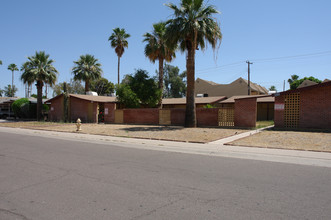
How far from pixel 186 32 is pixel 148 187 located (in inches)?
661

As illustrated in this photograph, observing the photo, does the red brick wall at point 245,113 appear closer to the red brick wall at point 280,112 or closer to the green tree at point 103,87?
the red brick wall at point 280,112

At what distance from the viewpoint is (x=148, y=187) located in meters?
5.80

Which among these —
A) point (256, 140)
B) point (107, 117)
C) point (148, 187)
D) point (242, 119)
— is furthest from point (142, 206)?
point (107, 117)

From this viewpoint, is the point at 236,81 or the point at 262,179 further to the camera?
the point at 236,81

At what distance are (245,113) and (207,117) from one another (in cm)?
351

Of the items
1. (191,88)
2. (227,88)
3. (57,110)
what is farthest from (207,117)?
(227,88)

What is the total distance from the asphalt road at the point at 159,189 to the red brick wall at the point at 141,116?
17606 mm

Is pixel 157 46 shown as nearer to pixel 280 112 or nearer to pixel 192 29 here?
pixel 192 29

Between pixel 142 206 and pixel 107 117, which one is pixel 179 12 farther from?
pixel 142 206

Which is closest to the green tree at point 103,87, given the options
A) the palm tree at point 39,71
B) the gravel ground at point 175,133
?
the palm tree at point 39,71

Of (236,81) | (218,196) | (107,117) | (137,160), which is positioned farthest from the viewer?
(236,81)

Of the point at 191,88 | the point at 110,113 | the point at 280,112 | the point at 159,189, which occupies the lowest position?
the point at 159,189

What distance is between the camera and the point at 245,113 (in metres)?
20.8

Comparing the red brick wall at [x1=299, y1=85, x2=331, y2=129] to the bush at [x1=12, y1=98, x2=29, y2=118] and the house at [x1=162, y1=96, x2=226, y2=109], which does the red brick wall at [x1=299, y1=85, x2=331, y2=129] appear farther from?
the bush at [x1=12, y1=98, x2=29, y2=118]
